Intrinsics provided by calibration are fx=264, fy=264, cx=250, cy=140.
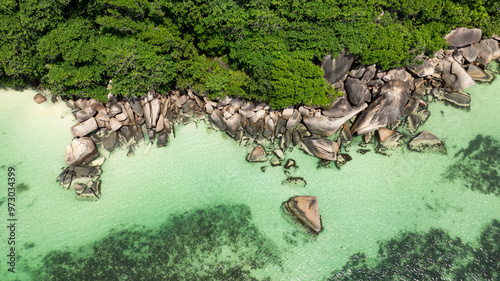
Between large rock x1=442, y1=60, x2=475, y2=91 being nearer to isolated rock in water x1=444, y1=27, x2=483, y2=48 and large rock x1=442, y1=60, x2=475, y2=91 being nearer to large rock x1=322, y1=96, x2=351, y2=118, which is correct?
isolated rock in water x1=444, y1=27, x2=483, y2=48

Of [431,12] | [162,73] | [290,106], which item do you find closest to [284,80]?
[290,106]

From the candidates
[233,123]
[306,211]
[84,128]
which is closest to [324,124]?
[306,211]

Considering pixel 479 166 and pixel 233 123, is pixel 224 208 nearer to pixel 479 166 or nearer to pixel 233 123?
pixel 233 123

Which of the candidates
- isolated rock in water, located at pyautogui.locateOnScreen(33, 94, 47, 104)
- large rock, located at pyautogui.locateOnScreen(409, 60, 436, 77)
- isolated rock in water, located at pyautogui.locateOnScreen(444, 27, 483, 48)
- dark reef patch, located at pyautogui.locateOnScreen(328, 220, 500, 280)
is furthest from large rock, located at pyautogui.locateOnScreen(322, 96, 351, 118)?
isolated rock in water, located at pyautogui.locateOnScreen(33, 94, 47, 104)

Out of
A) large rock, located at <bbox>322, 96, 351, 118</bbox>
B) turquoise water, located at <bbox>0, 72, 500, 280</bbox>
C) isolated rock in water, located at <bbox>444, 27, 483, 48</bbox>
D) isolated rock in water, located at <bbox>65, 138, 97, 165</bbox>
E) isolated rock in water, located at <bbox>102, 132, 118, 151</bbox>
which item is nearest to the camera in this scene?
turquoise water, located at <bbox>0, 72, 500, 280</bbox>

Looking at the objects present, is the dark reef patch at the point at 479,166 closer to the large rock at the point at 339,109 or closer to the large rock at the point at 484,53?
the large rock at the point at 484,53
